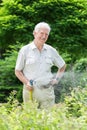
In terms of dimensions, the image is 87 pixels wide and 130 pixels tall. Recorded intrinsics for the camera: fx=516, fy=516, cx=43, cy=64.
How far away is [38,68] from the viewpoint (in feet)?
16.3

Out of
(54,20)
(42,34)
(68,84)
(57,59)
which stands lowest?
(68,84)

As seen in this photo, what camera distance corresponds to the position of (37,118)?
3.06 meters

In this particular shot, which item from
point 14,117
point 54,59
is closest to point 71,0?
point 54,59

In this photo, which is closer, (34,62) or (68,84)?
(34,62)

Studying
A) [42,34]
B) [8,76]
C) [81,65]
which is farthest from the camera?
[81,65]

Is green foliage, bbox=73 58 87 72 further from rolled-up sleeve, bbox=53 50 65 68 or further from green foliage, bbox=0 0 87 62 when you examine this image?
rolled-up sleeve, bbox=53 50 65 68

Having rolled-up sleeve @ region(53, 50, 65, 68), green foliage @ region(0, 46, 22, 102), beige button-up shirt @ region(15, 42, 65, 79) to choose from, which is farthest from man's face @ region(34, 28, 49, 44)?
green foliage @ region(0, 46, 22, 102)

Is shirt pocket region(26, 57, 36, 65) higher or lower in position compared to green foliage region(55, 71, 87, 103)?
higher

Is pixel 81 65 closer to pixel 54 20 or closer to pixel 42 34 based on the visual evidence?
pixel 54 20

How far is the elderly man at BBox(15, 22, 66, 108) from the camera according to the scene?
16.2 ft

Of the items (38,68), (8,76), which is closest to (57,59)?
(38,68)

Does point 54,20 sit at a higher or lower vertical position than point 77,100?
lower

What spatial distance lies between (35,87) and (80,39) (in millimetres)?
3488

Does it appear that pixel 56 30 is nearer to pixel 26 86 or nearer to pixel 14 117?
pixel 26 86
